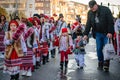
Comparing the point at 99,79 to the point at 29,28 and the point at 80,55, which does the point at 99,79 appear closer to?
the point at 29,28

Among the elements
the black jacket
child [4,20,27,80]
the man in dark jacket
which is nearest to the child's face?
child [4,20,27,80]

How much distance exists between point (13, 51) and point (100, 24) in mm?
3374

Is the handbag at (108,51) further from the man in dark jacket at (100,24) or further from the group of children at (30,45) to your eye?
the group of children at (30,45)

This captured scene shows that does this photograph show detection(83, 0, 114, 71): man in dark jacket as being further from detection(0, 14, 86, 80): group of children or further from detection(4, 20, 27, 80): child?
detection(4, 20, 27, 80): child

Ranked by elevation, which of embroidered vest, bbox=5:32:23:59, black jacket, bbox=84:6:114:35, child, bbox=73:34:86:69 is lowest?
child, bbox=73:34:86:69

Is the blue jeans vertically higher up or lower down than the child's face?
lower down

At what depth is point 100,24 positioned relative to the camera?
42.2 ft

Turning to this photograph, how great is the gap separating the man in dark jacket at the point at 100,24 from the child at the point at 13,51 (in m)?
2.59

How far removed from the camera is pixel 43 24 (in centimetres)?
1594

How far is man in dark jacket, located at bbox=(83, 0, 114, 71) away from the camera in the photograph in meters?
12.6

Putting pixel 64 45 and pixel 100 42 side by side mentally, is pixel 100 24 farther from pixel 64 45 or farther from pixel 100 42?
pixel 64 45

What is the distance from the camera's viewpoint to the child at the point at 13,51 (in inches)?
412

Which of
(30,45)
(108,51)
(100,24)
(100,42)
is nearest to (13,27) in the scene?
(30,45)

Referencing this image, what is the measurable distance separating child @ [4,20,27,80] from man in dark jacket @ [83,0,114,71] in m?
2.59
